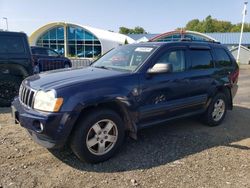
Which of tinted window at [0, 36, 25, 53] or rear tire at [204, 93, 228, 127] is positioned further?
tinted window at [0, 36, 25, 53]

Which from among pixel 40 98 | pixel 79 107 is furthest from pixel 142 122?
pixel 40 98

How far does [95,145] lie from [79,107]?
2.31 ft

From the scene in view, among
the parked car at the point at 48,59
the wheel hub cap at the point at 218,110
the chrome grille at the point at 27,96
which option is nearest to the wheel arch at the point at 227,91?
the wheel hub cap at the point at 218,110

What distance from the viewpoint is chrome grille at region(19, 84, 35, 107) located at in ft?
12.3

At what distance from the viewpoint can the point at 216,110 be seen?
5875mm

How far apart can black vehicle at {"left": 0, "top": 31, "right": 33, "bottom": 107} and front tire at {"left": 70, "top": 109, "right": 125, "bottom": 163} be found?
404cm

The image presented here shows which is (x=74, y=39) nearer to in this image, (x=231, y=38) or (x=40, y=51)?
(x=40, y=51)

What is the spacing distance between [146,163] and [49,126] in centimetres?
155

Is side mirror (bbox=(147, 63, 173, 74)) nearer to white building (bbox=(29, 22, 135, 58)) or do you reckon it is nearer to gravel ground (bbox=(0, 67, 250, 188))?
gravel ground (bbox=(0, 67, 250, 188))

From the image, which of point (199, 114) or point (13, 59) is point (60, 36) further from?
point (199, 114)

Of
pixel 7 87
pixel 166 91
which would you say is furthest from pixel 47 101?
pixel 7 87

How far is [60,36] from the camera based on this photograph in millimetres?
38031

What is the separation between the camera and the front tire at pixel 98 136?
3.66 meters

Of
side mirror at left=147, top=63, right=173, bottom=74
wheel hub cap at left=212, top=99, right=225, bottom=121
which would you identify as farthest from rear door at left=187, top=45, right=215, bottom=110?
side mirror at left=147, top=63, right=173, bottom=74
